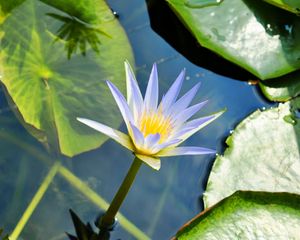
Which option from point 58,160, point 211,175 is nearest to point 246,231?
point 211,175

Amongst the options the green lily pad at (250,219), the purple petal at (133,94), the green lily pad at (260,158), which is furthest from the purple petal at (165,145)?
the green lily pad at (260,158)

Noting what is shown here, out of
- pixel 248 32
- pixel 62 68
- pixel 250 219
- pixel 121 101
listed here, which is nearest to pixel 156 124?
pixel 121 101

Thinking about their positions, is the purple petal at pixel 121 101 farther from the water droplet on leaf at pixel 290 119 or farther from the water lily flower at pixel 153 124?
the water droplet on leaf at pixel 290 119

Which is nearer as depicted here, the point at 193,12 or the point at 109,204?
the point at 109,204

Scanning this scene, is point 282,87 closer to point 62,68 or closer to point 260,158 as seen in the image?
point 260,158

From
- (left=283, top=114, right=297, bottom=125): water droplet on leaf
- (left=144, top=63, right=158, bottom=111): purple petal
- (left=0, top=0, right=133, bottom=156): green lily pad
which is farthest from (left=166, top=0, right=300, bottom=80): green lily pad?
(left=144, top=63, right=158, bottom=111): purple petal

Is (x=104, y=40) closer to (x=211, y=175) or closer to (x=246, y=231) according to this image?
(x=211, y=175)
